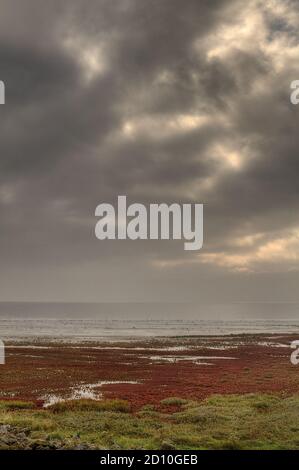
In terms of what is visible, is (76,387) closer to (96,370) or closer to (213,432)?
(96,370)

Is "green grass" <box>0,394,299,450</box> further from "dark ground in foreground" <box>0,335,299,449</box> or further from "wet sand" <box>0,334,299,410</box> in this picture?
"wet sand" <box>0,334,299,410</box>

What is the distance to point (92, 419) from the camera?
84.7 ft

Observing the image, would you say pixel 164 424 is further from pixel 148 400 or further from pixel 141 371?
pixel 141 371

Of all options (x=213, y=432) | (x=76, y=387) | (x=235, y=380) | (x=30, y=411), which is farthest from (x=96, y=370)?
(x=213, y=432)

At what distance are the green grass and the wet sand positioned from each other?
145 inches

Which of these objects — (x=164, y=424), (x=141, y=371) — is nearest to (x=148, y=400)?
(x=164, y=424)

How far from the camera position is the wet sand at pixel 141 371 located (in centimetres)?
3809

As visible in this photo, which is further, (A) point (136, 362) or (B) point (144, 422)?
(A) point (136, 362)

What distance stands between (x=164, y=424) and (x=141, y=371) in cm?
2914

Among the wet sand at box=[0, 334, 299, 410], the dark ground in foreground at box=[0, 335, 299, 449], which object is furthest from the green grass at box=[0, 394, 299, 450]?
the wet sand at box=[0, 334, 299, 410]

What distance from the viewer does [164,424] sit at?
2491cm

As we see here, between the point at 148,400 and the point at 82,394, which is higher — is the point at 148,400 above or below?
above

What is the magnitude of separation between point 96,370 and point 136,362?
992cm

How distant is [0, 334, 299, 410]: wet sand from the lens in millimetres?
38094
